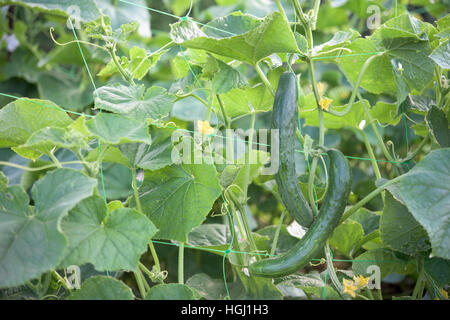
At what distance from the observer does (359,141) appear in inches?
74.4

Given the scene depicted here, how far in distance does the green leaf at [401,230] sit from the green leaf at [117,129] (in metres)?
0.49

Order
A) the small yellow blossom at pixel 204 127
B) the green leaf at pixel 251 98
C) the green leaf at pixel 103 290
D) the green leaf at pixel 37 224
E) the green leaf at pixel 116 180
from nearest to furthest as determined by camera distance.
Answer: the green leaf at pixel 37 224, the green leaf at pixel 103 290, the small yellow blossom at pixel 204 127, the green leaf at pixel 251 98, the green leaf at pixel 116 180

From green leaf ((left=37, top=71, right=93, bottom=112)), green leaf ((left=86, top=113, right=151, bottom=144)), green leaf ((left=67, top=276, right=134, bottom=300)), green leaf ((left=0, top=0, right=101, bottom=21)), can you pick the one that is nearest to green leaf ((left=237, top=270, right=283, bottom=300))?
green leaf ((left=67, top=276, right=134, bottom=300))

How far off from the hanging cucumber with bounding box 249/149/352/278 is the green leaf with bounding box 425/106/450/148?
243mm

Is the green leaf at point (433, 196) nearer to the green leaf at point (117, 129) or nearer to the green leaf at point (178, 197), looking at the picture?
the green leaf at point (178, 197)

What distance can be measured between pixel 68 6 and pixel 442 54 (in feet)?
3.23

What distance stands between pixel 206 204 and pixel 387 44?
0.49 metres

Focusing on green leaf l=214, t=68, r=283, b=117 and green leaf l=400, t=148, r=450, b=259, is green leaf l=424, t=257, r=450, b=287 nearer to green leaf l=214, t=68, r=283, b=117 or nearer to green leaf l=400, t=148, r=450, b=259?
green leaf l=400, t=148, r=450, b=259

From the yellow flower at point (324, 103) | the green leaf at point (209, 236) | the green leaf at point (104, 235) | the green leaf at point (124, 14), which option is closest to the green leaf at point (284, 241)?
the green leaf at point (209, 236)

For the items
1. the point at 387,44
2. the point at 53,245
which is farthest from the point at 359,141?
the point at 53,245

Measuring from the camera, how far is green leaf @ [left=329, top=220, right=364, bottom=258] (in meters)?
0.97

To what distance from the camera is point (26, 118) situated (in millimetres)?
766

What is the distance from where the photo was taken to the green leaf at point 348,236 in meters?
0.97
